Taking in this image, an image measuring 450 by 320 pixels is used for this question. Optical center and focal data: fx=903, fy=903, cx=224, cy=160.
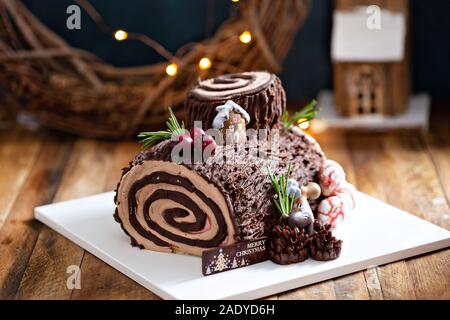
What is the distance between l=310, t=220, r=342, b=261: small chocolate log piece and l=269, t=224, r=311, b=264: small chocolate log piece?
0.03m

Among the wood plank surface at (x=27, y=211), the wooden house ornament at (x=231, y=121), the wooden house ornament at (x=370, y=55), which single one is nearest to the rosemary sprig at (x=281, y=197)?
the wooden house ornament at (x=231, y=121)

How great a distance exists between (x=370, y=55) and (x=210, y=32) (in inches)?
28.6

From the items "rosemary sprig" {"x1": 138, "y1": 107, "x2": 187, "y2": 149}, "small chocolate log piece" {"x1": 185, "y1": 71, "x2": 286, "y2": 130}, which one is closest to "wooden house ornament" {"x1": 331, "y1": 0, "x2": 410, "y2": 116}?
"small chocolate log piece" {"x1": 185, "y1": 71, "x2": 286, "y2": 130}

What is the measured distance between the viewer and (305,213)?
2494 millimetres

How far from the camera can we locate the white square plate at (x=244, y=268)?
234cm

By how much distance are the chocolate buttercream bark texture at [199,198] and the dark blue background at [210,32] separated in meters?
1.45

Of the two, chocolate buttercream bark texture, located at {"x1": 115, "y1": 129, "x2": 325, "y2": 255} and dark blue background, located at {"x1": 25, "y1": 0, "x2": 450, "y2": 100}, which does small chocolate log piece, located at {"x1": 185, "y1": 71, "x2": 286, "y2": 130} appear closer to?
chocolate buttercream bark texture, located at {"x1": 115, "y1": 129, "x2": 325, "y2": 255}

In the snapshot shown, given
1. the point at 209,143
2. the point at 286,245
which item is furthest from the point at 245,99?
the point at 286,245

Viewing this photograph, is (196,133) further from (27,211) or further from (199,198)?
(27,211)

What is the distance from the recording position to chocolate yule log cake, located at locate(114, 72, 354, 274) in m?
2.43

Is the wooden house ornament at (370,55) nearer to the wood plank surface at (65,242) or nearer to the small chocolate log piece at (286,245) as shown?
the wood plank surface at (65,242)
